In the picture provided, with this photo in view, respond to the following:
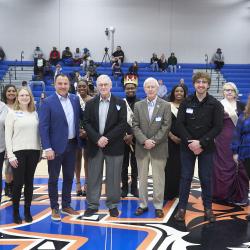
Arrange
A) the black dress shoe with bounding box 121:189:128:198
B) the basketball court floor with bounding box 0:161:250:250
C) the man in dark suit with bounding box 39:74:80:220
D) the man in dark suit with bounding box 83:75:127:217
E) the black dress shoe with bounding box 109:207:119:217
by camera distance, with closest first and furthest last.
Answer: the basketball court floor with bounding box 0:161:250:250 < the man in dark suit with bounding box 39:74:80:220 < the man in dark suit with bounding box 83:75:127:217 < the black dress shoe with bounding box 109:207:119:217 < the black dress shoe with bounding box 121:189:128:198

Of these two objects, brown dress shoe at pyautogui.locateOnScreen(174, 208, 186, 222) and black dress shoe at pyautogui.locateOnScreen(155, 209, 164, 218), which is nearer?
brown dress shoe at pyautogui.locateOnScreen(174, 208, 186, 222)

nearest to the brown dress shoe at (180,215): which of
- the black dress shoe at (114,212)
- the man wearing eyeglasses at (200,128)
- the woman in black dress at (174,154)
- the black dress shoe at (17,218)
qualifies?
the man wearing eyeglasses at (200,128)

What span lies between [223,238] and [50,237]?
1651mm

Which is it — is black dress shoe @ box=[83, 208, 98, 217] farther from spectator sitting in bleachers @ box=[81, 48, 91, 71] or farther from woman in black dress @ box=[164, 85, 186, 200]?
spectator sitting in bleachers @ box=[81, 48, 91, 71]

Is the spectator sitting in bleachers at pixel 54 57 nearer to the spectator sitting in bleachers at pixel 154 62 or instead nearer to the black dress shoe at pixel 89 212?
the spectator sitting in bleachers at pixel 154 62

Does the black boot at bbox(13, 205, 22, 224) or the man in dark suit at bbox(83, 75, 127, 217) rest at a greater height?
the man in dark suit at bbox(83, 75, 127, 217)

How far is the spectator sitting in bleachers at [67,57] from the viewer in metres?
16.1

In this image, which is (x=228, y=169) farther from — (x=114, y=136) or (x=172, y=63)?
(x=172, y=63)

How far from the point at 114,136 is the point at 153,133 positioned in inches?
17.8

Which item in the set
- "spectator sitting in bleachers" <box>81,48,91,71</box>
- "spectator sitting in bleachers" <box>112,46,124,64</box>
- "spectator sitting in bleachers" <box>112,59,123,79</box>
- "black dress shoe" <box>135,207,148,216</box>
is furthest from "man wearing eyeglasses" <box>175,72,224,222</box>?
"spectator sitting in bleachers" <box>112,46,124,64</box>

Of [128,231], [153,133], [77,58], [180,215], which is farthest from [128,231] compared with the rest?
[77,58]

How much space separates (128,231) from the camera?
11.8ft

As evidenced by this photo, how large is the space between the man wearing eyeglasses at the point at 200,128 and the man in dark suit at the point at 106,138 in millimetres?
681

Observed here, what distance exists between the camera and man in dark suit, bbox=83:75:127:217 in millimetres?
3963
